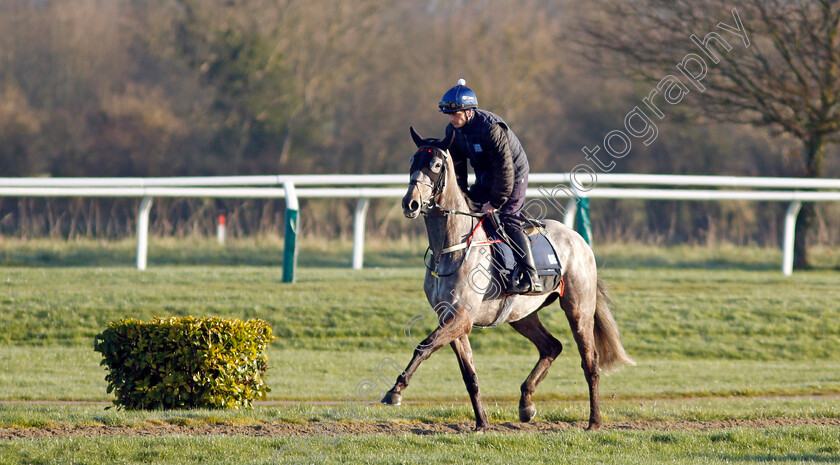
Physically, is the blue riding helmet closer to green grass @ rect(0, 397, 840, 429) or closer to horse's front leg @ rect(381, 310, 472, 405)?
horse's front leg @ rect(381, 310, 472, 405)

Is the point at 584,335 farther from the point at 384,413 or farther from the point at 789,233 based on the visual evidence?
the point at 789,233

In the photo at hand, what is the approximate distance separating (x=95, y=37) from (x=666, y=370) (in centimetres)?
3315

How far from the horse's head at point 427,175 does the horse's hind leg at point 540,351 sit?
175 cm

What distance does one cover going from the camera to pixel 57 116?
1212 inches

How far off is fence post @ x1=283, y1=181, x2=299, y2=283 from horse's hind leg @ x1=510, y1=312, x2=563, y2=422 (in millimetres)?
5397

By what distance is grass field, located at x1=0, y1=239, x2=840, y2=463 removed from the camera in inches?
246

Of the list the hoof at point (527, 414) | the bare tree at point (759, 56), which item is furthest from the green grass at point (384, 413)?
the bare tree at point (759, 56)

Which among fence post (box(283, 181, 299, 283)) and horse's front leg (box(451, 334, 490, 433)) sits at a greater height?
fence post (box(283, 181, 299, 283))

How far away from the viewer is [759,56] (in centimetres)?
1781

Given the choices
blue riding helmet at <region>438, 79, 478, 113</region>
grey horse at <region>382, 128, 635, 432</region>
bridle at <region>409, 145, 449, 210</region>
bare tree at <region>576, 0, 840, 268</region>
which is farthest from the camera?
bare tree at <region>576, 0, 840, 268</region>

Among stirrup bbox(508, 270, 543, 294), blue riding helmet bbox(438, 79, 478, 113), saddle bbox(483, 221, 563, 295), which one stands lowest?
stirrup bbox(508, 270, 543, 294)

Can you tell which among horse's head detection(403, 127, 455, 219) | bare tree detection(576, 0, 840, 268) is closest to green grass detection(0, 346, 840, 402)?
horse's head detection(403, 127, 455, 219)

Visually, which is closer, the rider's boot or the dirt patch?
the dirt patch

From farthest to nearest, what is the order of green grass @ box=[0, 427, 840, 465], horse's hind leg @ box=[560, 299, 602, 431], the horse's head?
1. horse's hind leg @ box=[560, 299, 602, 431]
2. the horse's head
3. green grass @ box=[0, 427, 840, 465]
